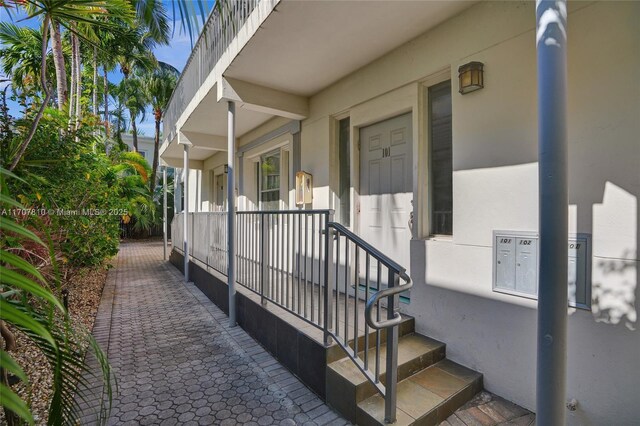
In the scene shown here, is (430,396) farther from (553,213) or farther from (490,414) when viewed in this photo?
(553,213)

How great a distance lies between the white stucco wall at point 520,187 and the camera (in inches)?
75.2

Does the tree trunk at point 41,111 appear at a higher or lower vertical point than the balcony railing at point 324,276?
higher

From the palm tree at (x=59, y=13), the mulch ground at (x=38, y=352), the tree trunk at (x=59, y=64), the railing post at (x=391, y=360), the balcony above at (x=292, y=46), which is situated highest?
the tree trunk at (x=59, y=64)

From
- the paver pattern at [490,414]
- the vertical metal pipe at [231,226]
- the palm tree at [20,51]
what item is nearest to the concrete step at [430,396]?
the paver pattern at [490,414]

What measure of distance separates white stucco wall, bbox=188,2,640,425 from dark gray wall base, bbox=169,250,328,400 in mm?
1097

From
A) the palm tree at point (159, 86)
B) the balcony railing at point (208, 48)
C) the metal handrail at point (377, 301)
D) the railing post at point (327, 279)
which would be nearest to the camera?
the metal handrail at point (377, 301)

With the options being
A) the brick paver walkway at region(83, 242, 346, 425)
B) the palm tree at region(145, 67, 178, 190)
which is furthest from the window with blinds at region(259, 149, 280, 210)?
the palm tree at region(145, 67, 178, 190)

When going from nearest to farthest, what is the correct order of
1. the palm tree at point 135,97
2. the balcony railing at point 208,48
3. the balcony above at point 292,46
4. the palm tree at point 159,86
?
the balcony above at point 292,46
the balcony railing at point 208,48
the palm tree at point 159,86
the palm tree at point 135,97

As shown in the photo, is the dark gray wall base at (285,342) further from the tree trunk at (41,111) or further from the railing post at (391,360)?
the tree trunk at (41,111)

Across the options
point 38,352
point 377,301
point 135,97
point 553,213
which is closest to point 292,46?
point 377,301

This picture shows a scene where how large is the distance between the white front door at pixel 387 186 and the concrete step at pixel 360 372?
84 centimetres

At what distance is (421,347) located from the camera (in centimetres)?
273

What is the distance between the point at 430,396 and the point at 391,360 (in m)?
0.63

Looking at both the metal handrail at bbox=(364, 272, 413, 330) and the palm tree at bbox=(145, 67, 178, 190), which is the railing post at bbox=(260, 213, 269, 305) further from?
the palm tree at bbox=(145, 67, 178, 190)
